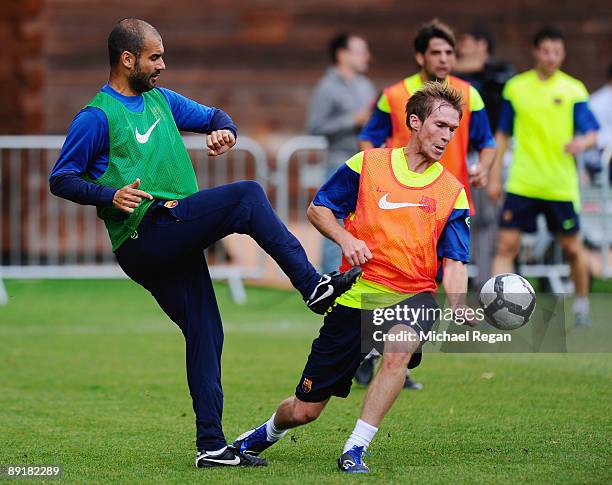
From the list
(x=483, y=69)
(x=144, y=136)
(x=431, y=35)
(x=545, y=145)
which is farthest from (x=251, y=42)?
(x=144, y=136)

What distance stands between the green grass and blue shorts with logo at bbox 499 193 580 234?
1539 millimetres

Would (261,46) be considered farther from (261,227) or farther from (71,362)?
(261,227)

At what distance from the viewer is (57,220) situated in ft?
50.8

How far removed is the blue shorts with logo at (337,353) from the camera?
6.20 meters

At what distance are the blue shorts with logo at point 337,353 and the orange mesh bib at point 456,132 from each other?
2483 mm

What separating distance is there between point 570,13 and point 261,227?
39.2ft

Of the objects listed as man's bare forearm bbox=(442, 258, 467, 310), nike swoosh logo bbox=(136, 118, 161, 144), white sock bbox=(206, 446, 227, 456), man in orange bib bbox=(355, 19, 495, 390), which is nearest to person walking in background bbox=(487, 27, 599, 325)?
man in orange bib bbox=(355, 19, 495, 390)

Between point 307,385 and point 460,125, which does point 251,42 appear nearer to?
point 460,125

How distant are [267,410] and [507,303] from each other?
2.23 meters

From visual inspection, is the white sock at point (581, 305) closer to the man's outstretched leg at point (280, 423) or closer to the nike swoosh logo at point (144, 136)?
the man's outstretched leg at point (280, 423)

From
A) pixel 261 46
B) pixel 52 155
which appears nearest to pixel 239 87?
pixel 261 46

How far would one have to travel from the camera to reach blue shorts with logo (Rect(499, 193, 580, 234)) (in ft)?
37.3

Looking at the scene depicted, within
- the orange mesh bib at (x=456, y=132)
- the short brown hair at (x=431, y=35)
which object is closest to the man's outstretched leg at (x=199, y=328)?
the orange mesh bib at (x=456, y=132)

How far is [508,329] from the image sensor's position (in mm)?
6273
